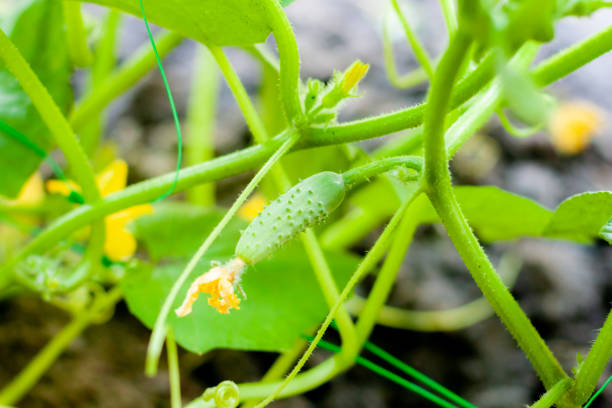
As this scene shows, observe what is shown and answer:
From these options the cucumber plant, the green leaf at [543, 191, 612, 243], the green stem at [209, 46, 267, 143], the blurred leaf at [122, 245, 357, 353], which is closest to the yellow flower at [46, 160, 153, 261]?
the cucumber plant

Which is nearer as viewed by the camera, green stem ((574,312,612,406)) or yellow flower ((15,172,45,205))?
green stem ((574,312,612,406))

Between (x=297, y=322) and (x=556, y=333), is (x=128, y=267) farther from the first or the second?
(x=556, y=333)

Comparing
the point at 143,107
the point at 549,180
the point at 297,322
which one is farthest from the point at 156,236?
the point at 549,180

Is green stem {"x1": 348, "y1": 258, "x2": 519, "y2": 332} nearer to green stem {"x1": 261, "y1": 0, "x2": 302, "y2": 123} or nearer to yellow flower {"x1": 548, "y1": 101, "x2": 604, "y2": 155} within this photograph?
yellow flower {"x1": 548, "y1": 101, "x2": 604, "y2": 155}

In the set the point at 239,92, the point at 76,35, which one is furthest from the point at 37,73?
the point at 239,92

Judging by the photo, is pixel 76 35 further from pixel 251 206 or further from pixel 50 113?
pixel 251 206

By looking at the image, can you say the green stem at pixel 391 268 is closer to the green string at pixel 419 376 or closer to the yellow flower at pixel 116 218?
the green string at pixel 419 376

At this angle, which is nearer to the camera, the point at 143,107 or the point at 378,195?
the point at 378,195
